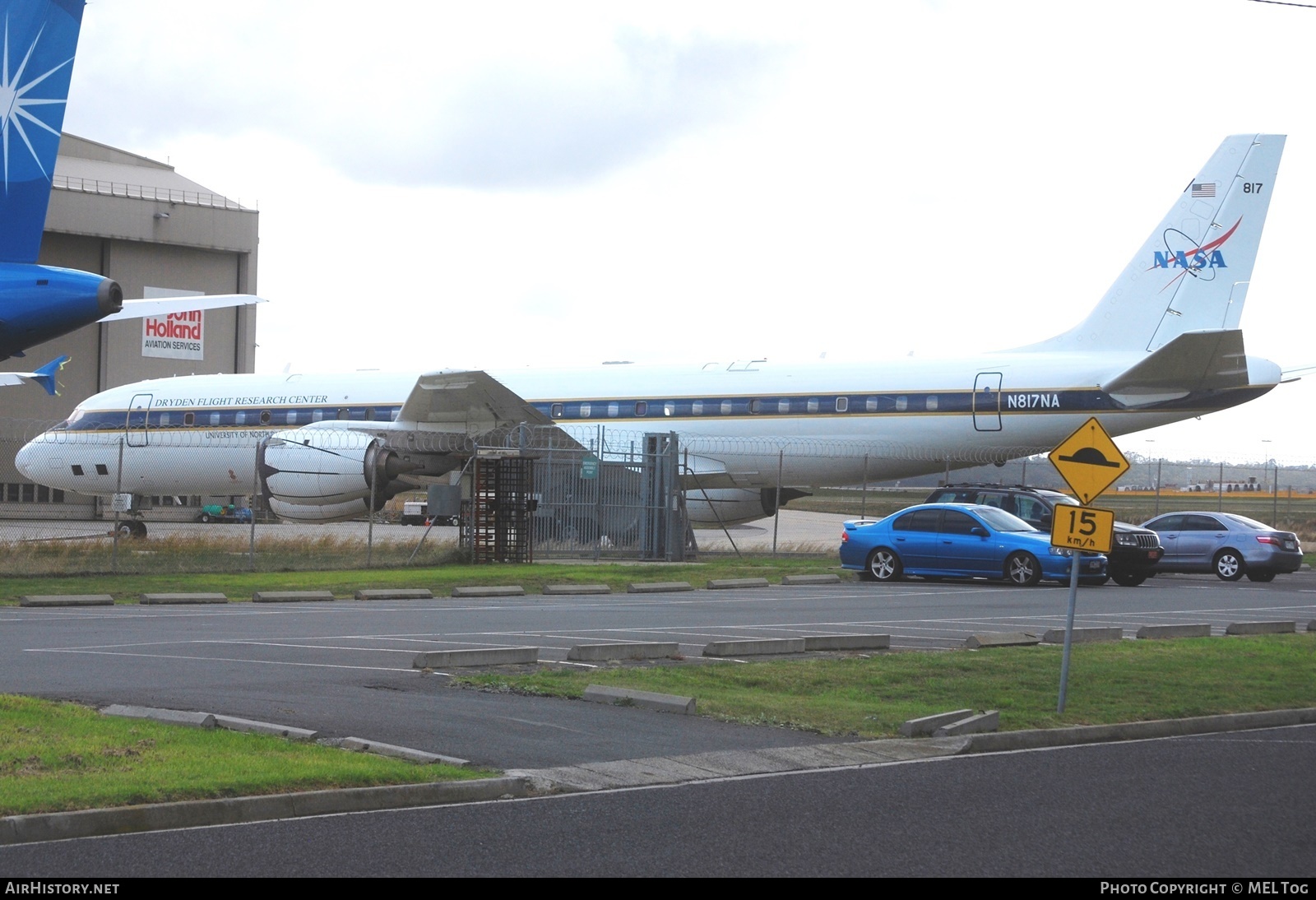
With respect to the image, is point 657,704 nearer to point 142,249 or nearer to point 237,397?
point 237,397

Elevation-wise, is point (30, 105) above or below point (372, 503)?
above

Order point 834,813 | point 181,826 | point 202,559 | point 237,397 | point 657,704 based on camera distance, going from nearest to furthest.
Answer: point 181,826, point 834,813, point 657,704, point 202,559, point 237,397

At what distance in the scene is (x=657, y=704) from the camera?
10758mm

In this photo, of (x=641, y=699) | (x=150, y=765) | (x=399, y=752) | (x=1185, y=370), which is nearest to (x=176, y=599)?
(x=641, y=699)

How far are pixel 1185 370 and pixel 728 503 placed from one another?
1116 centimetres

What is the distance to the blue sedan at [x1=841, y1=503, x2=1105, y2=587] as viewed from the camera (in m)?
24.9

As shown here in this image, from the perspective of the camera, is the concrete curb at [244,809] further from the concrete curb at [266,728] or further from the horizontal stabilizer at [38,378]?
the horizontal stabilizer at [38,378]

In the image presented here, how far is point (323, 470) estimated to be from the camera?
30562mm

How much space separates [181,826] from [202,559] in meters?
20.6

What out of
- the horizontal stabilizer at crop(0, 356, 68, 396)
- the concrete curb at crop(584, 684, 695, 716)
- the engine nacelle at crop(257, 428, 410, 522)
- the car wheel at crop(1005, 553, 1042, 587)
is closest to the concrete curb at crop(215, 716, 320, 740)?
the concrete curb at crop(584, 684, 695, 716)

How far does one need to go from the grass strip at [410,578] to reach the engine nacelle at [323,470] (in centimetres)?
405

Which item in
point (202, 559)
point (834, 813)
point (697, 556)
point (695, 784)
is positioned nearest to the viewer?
point (834, 813)

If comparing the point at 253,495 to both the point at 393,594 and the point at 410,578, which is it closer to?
the point at 410,578
